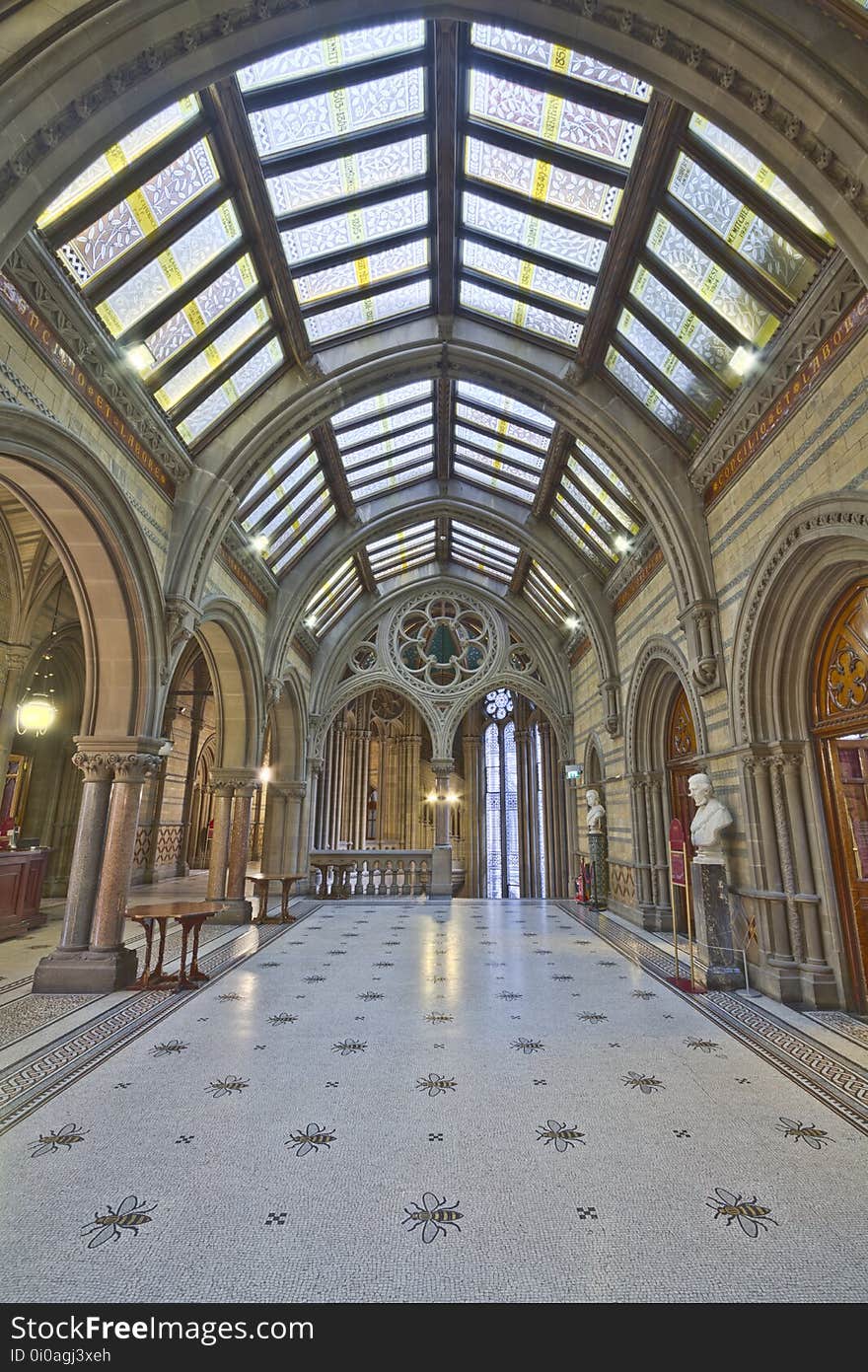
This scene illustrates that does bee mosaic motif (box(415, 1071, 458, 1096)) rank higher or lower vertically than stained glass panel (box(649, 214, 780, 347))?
lower

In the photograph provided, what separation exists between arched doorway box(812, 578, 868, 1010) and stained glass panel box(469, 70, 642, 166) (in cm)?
468

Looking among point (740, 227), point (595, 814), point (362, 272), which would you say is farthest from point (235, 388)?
point (595, 814)

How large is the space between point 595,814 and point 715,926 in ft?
18.7

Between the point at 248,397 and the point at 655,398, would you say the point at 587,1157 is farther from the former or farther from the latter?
the point at 248,397

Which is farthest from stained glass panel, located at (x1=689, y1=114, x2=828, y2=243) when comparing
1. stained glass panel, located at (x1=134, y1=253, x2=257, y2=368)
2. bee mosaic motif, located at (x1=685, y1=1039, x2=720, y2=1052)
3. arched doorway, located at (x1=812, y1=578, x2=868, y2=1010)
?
bee mosaic motif, located at (x1=685, y1=1039, x2=720, y2=1052)

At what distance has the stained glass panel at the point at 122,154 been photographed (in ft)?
15.2

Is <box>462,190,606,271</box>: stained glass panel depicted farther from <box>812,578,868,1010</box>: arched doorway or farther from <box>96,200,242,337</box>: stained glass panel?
<box>812,578,868,1010</box>: arched doorway

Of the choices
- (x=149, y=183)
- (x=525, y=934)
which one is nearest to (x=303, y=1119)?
(x=525, y=934)

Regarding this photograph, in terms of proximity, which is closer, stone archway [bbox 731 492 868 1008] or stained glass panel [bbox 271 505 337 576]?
stone archway [bbox 731 492 868 1008]

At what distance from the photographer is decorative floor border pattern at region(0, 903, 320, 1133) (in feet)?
11.2

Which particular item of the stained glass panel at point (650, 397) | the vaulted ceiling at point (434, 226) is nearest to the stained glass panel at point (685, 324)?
the vaulted ceiling at point (434, 226)

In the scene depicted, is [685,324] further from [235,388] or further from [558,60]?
[235,388]

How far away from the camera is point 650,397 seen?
7621 mm

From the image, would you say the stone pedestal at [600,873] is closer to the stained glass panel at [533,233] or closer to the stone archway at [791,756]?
the stone archway at [791,756]
